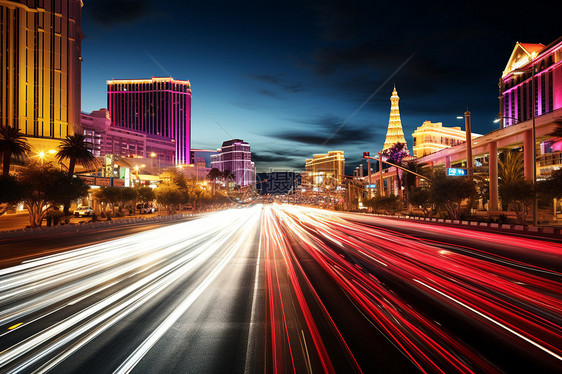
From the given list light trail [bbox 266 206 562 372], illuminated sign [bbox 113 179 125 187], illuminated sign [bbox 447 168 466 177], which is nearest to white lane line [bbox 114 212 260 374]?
light trail [bbox 266 206 562 372]

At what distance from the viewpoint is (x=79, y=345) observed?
6113 mm

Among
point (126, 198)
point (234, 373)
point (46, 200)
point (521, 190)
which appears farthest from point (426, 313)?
point (126, 198)

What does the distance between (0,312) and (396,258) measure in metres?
12.9

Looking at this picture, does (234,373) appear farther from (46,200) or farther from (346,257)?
(46,200)

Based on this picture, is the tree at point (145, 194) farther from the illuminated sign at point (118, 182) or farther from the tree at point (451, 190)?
the tree at point (451, 190)

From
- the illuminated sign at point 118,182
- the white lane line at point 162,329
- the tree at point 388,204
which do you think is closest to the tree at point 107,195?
the illuminated sign at point 118,182

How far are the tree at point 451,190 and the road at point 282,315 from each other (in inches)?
1081

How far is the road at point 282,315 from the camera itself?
18.0ft

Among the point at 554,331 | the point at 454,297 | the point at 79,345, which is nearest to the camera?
the point at 79,345

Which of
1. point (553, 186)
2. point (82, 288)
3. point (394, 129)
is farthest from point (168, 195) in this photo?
point (394, 129)

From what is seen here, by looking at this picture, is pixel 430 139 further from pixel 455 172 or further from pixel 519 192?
pixel 519 192

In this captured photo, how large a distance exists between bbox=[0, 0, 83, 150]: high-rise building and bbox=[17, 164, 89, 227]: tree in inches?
1914

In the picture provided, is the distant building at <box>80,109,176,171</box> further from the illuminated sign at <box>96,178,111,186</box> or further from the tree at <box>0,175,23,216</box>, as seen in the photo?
the tree at <box>0,175,23,216</box>

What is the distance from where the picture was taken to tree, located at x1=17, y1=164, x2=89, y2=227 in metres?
32.3
